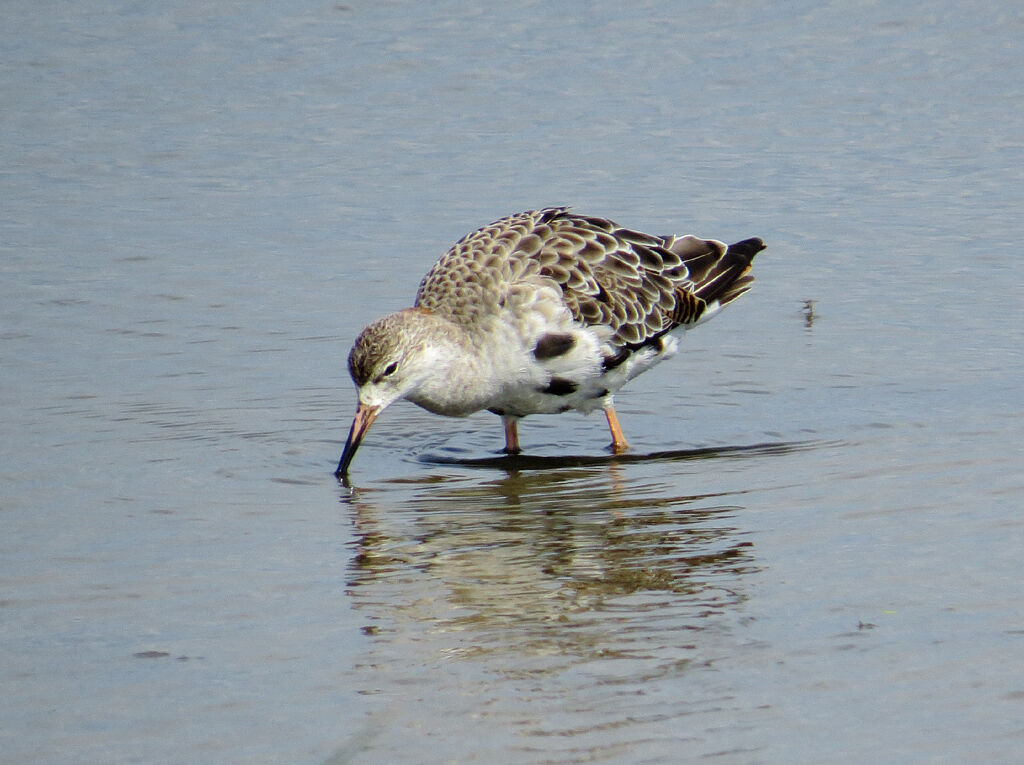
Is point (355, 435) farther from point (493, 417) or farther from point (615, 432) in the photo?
point (493, 417)

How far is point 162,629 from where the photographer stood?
20.7 feet

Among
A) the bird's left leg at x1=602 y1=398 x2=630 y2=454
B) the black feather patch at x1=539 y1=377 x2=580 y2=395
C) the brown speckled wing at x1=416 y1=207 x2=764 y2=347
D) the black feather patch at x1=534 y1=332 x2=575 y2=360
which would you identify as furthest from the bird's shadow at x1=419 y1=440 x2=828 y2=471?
the brown speckled wing at x1=416 y1=207 x2=764 y2=347

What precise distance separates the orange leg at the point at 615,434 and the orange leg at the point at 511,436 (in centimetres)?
56

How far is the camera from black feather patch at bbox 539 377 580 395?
9375 millimetres

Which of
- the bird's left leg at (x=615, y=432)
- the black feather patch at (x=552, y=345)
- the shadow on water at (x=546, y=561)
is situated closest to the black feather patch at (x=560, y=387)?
the black feather patch at (x=552, y=345)

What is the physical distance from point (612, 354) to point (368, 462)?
5.39 ft

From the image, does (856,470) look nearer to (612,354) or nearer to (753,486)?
(753,486)

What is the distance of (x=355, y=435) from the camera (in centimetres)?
873

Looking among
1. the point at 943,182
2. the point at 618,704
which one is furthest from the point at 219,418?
the point at 943,182

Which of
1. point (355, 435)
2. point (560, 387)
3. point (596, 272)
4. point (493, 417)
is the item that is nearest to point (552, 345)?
point (560, 387)

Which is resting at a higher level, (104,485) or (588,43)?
(588,43)

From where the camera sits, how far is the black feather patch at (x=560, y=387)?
30.8ft

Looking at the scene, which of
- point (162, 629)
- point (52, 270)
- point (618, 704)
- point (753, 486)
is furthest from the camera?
point (52, 270)

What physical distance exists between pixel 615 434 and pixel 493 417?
1338 mm
